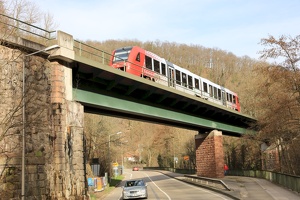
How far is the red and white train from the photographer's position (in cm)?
2545

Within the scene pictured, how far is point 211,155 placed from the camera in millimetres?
34312

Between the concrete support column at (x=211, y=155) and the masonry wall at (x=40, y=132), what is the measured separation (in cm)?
2066

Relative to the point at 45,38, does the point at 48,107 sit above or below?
below

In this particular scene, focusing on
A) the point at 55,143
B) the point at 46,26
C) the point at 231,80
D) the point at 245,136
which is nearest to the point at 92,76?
the point at 55,143

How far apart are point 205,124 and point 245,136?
9.44 meters

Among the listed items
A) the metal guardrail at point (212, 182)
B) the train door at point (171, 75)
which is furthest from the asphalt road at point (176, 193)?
the train door at point (171, 75)

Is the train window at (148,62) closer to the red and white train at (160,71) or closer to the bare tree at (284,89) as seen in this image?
the red and white train at (160,71)

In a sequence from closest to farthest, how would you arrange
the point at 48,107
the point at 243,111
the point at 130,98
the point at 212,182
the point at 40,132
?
the point at 40,132
the point at 48,107
the point at 130,98
the point at 212,182
the point at 243,111

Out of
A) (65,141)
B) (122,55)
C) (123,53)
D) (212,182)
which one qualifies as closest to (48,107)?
(65,141)

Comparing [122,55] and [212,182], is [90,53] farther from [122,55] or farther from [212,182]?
[212,182]

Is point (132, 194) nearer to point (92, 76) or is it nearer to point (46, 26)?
point (92, 76)

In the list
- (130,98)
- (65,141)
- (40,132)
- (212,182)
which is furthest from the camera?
(212,182)

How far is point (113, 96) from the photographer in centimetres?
2052

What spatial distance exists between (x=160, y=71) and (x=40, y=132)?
15.4m
